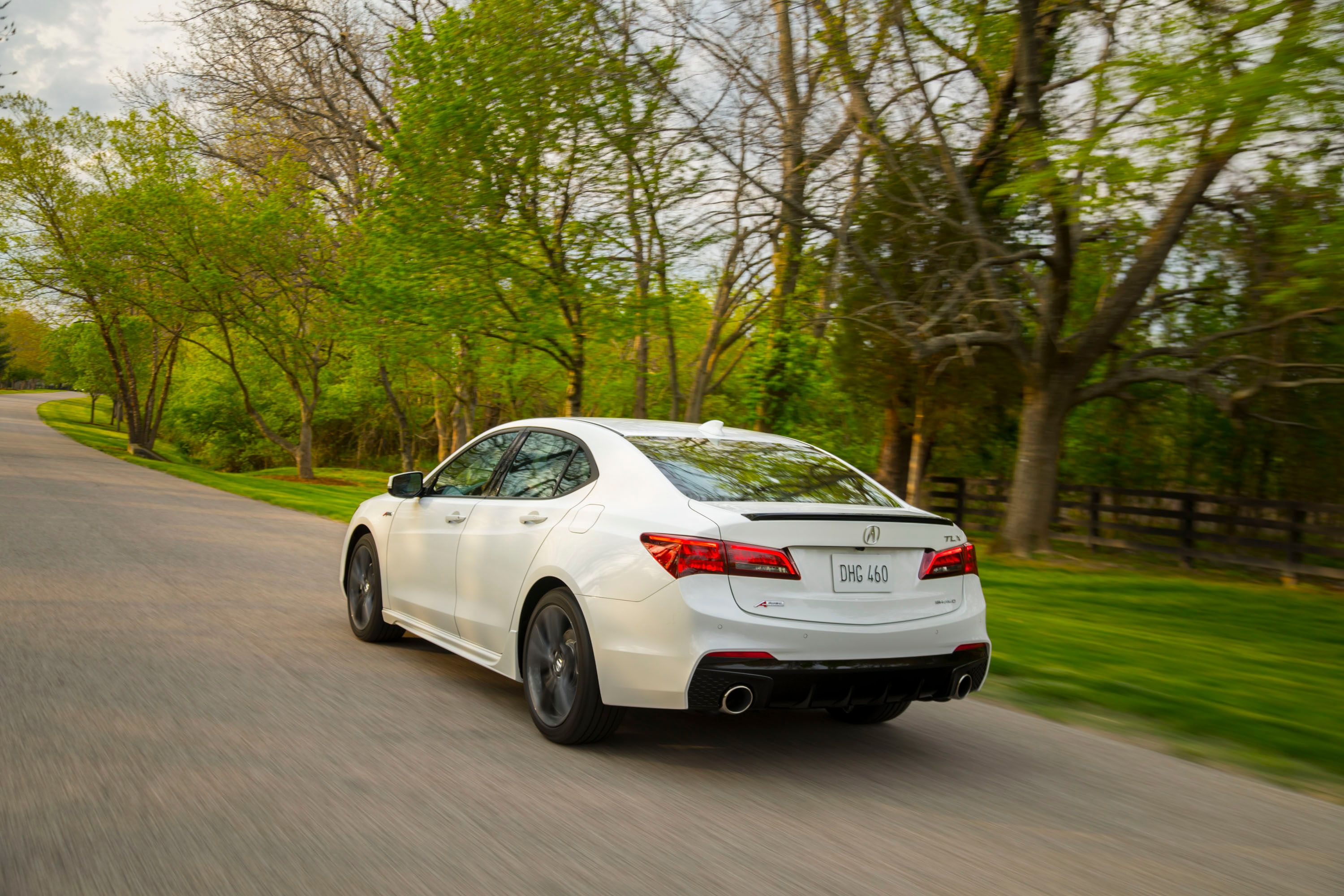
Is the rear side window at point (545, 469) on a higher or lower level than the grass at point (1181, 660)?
higher

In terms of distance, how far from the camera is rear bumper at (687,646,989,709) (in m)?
4.48

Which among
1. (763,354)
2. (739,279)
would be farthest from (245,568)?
(763,354)

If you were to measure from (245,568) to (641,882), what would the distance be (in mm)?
8324

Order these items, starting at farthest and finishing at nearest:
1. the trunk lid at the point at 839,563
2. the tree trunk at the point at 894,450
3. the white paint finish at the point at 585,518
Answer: the tree trunk at the point at 894,450 → the white paint finish at the point at 585,518 → the trunk lid at the point at 839,563

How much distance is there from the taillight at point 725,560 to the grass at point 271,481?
14.8 meters

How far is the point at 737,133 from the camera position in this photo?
17094 millimetres

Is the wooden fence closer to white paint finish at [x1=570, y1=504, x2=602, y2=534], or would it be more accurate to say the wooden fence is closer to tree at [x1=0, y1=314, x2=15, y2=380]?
white paint finish at [x1=570, y1=504, x2=602, y2=534]

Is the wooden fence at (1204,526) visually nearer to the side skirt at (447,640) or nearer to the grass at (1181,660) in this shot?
the grass at (1181,660)

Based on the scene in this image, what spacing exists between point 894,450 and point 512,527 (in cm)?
2017

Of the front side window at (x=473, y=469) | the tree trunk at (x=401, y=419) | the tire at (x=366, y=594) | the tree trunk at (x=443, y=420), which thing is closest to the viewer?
the front side window at (x=473, y=469)

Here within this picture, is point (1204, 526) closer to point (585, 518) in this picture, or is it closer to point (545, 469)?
point (545, 469)

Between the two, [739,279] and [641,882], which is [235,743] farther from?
[739,279]

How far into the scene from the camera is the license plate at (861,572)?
15.5 ft

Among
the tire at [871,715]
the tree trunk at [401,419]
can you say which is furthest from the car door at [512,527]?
the tree trunk at [401,419]
